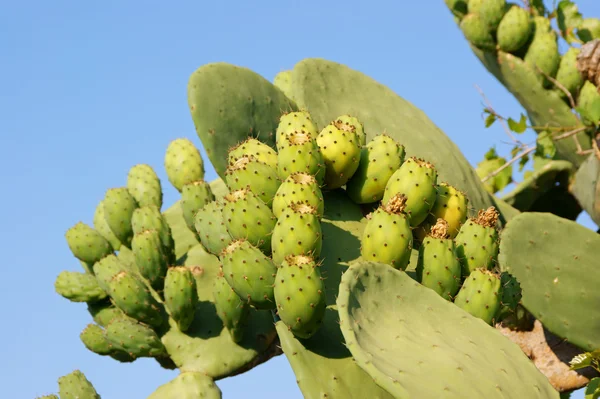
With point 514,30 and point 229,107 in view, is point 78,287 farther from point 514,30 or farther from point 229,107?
point 514,30

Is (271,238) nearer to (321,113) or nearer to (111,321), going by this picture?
(321,113)

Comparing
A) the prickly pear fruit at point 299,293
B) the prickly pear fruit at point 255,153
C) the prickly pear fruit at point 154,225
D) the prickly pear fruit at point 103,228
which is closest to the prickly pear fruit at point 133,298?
the prickly pear fruit at point 154,225

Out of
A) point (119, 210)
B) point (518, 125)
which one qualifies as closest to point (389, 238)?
point (119, 210)

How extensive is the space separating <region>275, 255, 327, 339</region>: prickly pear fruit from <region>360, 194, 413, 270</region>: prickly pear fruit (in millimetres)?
213

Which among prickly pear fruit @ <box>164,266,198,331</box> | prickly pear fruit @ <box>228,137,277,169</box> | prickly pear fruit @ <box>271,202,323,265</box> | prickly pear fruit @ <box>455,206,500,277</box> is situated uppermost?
prickly pear fruit @ <box>228,137,277,169</box>

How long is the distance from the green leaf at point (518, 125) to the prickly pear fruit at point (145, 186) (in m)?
1.76

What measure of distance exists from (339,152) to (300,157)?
0.58 ft

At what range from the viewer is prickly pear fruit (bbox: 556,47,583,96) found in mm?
4480

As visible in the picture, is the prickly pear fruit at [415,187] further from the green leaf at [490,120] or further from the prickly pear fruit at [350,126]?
the green leaf at [490,120]

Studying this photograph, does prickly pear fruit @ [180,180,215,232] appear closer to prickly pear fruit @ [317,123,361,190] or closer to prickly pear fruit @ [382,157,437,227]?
prickly pear fruit @ [317,123,361,190]

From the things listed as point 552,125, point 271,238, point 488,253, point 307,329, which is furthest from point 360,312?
point 552,125

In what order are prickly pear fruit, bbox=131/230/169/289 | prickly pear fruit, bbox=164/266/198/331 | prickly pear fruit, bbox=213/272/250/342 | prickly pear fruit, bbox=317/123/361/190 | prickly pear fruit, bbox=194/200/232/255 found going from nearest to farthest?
prickly pear fruit, bbox=317/123/361/190 < prickly pear fruit, bbox=194/200/232/255 < prickly pear fruit, bbox=213/272/250/342 < prickly pear fruit, bbox=164/266/198/331 < prickly pear fruit, bbox=131/230/169/289

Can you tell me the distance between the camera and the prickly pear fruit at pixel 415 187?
2713mm

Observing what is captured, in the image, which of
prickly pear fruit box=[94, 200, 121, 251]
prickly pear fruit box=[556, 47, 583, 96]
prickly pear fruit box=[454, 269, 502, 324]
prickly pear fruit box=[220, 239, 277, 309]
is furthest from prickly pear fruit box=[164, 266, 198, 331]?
prickly pear fruit box=[556, 47, 583, 96]
